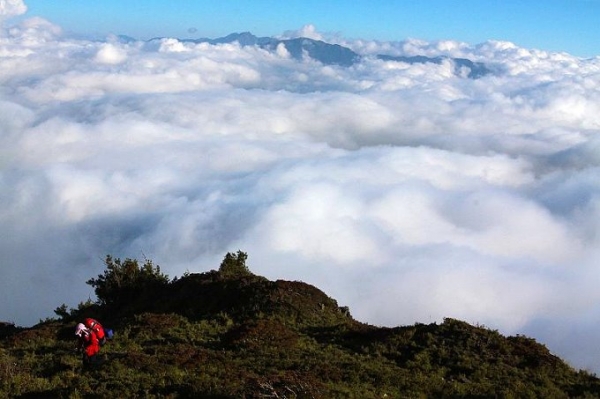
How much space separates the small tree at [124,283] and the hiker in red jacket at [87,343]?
15474mm

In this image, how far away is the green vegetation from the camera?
13.9 meters

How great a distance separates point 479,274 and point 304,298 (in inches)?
4685

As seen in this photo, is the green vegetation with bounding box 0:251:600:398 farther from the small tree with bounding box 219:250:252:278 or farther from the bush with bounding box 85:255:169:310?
the small tree with bounding box 219:250:252:278

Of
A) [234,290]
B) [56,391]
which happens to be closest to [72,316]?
[234,290]

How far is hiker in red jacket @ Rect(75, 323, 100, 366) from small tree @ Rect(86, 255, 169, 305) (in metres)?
15.5

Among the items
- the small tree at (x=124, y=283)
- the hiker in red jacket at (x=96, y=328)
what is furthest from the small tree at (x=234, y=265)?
the hiker in red jacket at (x=96, y=328)

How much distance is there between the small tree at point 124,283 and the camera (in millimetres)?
31719

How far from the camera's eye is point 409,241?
572ft

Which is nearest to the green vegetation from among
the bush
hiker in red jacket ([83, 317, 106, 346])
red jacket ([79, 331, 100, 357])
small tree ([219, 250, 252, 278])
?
red jacket ([79, 331, 100, 357])

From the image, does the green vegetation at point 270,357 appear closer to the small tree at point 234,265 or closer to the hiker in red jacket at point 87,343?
the hiker in red jacket at point 87,343

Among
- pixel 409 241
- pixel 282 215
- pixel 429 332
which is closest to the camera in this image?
pixel 429 332

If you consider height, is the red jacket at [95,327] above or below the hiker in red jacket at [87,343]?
above

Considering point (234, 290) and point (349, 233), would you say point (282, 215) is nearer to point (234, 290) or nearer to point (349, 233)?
point (349, 233)

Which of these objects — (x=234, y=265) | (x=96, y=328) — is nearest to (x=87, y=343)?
(x=96, y=328)
